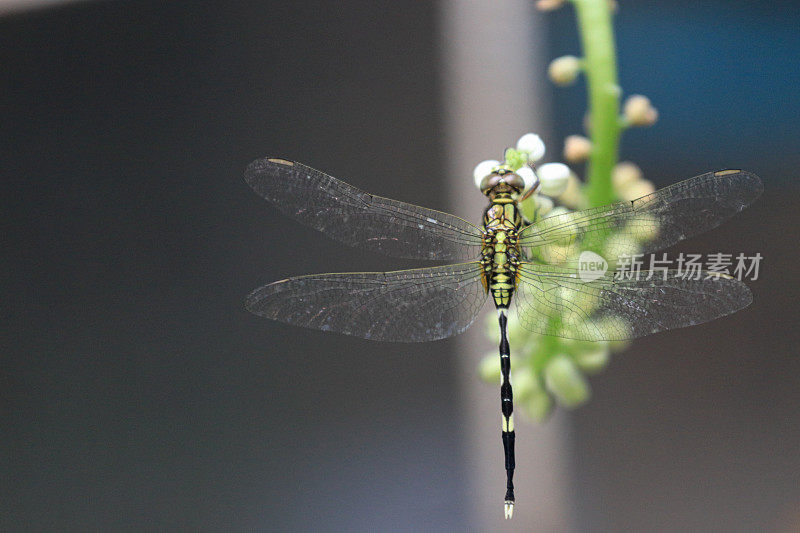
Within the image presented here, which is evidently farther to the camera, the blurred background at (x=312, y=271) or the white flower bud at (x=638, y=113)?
the blurred background at (x=312, y=271)

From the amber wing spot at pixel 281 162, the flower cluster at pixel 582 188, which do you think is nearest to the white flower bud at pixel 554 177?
the flower cluster at pixel 582 188

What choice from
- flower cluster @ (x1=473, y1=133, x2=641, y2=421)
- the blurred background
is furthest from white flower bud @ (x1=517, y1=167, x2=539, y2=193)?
the blurred background

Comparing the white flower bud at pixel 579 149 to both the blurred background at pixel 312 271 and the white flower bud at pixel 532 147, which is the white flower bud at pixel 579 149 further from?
the blurred background at pixel 312 271

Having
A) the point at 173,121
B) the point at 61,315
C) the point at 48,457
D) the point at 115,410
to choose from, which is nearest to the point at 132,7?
the point at 173,121

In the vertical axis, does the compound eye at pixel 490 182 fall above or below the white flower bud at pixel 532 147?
below

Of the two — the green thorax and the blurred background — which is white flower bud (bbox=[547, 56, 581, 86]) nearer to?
the green thorax

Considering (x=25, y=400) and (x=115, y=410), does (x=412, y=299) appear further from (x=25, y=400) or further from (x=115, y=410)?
(x=25, y=400)
